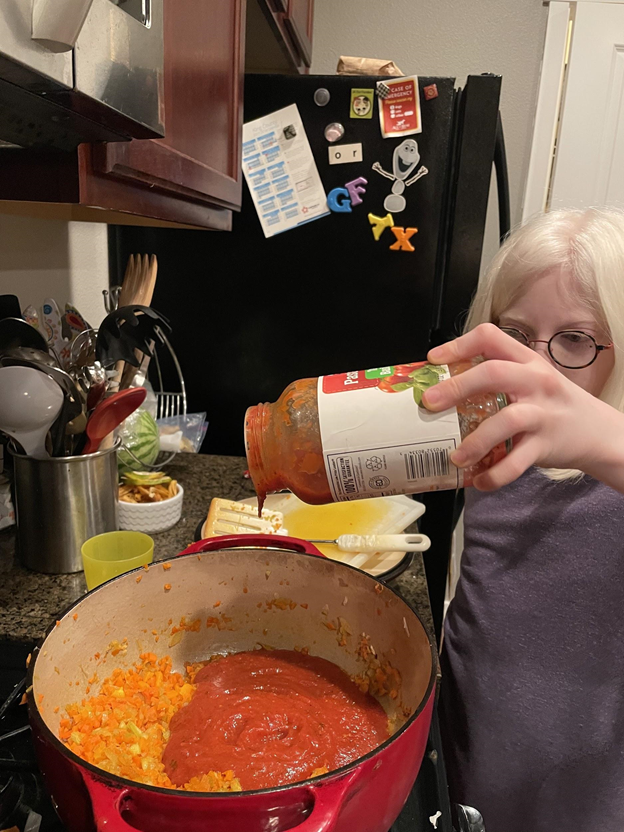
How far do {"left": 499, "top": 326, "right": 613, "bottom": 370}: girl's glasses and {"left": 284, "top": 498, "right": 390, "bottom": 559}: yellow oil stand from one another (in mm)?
441

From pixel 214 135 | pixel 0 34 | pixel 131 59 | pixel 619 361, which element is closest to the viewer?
pixel 0 34

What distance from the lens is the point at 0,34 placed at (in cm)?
34

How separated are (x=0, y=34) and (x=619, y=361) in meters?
0.79

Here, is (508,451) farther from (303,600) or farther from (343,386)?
(303,600)

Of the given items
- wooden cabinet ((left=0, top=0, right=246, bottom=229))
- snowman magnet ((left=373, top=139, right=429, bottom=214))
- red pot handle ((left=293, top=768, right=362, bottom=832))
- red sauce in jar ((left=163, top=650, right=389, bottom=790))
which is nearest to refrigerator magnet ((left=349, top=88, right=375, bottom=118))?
snowman magnet ((left=373, top=139, right=429, bottom=214))

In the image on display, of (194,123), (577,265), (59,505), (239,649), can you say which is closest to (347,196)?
(194,123)

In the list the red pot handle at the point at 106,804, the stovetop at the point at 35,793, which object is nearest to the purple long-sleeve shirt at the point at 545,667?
the stovetop at the point at 35,793

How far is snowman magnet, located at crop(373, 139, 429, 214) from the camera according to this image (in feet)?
4.74

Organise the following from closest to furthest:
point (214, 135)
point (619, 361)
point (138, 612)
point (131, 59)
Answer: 1. point (131, 59)
2. point (138, 612)
3. point (619, 361)
4. point (214, 135)

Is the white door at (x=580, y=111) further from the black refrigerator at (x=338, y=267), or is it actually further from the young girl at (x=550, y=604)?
the young girl at (x=550, y=604)

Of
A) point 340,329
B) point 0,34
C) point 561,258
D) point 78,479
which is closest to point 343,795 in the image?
point 0,34

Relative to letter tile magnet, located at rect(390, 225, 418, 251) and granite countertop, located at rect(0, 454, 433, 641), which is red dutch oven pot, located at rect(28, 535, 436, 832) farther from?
letter tile magnet, located at rect(390, 225, 418, 251)

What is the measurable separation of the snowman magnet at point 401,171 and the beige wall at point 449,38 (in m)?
0.94

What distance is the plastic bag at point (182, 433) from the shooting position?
4.54 ft
